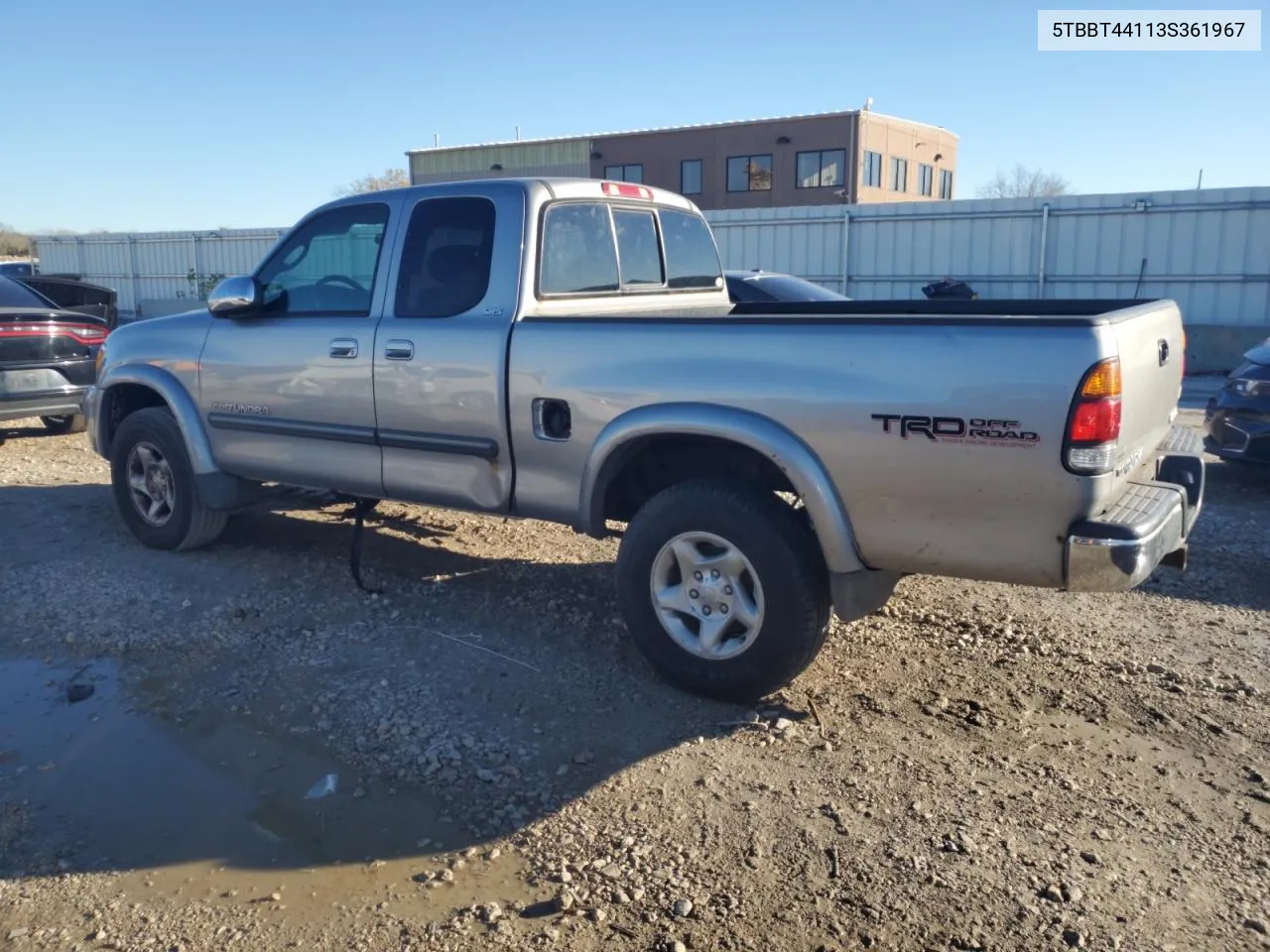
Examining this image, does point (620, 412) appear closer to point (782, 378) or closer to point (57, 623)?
point (782, 378)

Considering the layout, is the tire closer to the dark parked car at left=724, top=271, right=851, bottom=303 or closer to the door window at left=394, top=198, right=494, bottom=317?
the dark parked car at left=724, top=271, right=851, bottom=303

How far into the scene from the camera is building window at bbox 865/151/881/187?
151 ft

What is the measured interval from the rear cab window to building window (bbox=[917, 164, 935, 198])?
48.1 meters

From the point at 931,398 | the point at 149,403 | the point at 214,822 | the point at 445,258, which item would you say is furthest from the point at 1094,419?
the point at 149,403

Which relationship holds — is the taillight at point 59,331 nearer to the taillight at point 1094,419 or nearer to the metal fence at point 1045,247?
the taillight at point 1094,419

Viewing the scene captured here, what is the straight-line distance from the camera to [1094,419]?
137 inches

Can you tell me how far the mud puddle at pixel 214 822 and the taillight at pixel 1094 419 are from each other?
2.20 meters

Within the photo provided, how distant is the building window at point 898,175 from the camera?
48.6 meters

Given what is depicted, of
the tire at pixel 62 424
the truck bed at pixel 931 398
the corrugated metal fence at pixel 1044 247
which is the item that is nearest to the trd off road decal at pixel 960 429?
the truck bed at pixel 931 398

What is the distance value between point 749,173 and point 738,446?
44.3 meters

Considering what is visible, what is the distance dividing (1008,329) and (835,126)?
43.8 m

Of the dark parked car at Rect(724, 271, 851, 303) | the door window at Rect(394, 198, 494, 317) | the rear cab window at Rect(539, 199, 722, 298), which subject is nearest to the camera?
the door window at Rect(394, 198, 494, 317)

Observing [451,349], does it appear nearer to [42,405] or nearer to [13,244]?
[42,405]

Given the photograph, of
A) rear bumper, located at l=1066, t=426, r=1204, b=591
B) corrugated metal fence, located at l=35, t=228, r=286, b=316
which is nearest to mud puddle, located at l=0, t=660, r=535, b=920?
rear bumper, located at l=1066, t=426, r=1204, b=591
